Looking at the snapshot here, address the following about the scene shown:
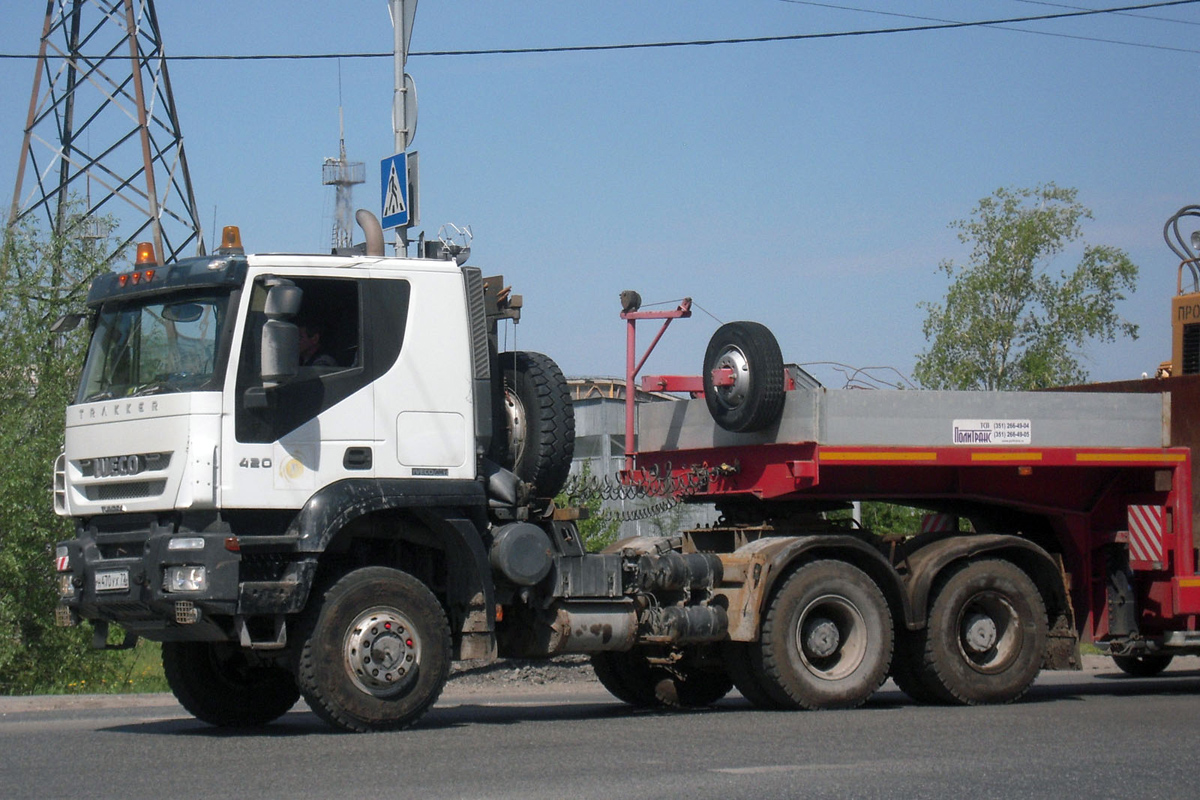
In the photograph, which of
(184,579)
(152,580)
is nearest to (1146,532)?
(184,579)

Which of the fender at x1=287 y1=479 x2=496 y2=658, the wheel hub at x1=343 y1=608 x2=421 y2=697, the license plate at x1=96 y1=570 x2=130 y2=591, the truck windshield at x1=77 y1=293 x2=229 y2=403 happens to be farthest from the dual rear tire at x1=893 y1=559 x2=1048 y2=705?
the license plate at x1=96 y1=570 x2=130 y2=591

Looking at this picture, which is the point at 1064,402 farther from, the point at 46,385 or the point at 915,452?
the point at 46,385

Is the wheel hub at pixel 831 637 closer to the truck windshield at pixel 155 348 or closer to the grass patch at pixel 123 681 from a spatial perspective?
the truck windshield at pixel 155 348

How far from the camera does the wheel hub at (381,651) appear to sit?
9.35 meters

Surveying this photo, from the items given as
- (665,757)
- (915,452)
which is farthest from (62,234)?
(665,757)

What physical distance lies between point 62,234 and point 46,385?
2048mm

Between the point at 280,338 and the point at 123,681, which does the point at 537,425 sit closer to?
the point at 280,338

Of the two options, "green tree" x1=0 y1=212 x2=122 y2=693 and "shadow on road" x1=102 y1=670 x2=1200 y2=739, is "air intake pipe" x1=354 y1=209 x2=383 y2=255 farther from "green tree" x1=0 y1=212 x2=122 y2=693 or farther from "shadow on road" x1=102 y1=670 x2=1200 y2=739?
"green tree" x1=0 y1=212 x2=122 y2=693

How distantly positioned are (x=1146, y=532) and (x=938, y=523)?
1.66 meters

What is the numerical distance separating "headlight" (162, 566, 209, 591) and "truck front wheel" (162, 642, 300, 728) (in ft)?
4.18

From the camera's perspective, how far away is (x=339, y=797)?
672cm

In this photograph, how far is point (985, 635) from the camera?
469 inches

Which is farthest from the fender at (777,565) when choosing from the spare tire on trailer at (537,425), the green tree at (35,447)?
the green tree at (35,447)

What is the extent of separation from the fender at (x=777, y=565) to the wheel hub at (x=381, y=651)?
270cm
